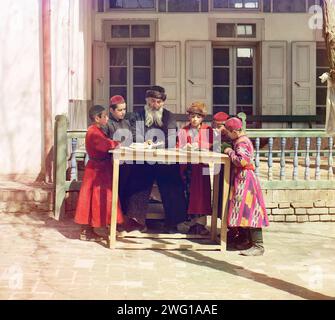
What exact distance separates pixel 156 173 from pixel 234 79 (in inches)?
249

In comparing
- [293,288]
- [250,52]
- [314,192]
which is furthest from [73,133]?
[250,52]

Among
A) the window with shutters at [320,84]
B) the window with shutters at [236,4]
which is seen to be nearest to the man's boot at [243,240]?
the window with shutters at [320,84]

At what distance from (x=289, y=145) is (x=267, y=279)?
696 cm

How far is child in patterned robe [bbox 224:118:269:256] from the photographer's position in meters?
6.28

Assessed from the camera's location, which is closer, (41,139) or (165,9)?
(41,139)

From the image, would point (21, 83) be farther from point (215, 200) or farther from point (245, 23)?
point (245, 23)

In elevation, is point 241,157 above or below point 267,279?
above

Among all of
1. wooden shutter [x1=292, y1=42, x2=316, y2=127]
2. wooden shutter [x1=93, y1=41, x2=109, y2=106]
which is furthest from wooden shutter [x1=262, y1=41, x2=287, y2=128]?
wooden shutter [x1=93, y1=41, x2=109, y2=106]

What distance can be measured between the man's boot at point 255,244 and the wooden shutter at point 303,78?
6819 mm

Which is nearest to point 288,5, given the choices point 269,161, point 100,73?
point 100,73

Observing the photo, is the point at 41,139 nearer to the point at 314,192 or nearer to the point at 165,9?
the point at 314,192

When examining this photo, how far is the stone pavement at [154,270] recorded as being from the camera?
4.93 meters

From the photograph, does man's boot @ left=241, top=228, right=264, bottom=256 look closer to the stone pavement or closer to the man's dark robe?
the stone pavement

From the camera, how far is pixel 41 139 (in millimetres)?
8617
